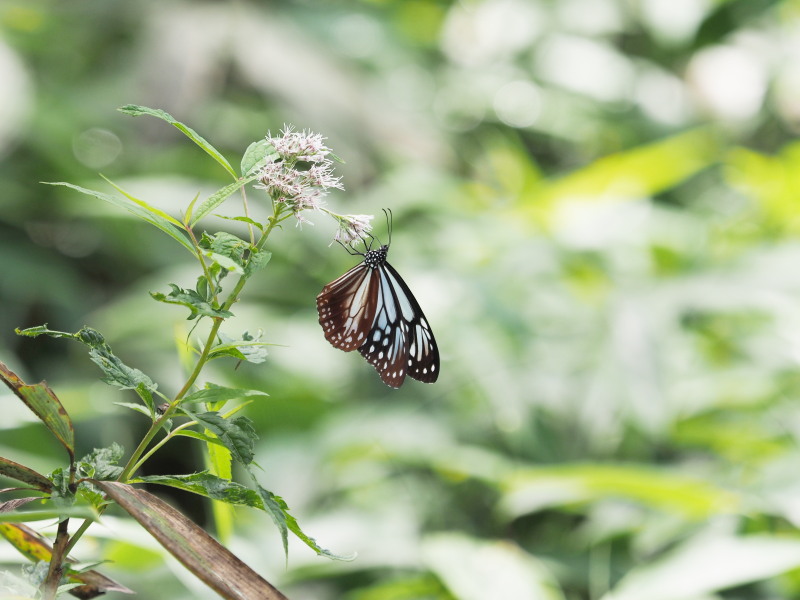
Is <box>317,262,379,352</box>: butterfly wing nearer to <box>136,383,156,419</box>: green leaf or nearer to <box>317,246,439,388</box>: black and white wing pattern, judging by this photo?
<box>317,246,439,388</box>: black and white wing pattern

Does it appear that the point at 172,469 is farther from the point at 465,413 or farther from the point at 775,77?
the point at 775,77

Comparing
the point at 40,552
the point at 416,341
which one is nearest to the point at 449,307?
the point at 416,341

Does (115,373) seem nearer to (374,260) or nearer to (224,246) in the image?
(224,246)

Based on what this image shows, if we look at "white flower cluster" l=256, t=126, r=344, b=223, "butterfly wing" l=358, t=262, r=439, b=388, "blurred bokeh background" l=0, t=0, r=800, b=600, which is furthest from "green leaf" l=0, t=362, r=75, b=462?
"blurred bokeh background" l=0, t=0, r=800, b=600

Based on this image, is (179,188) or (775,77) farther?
(775,77)

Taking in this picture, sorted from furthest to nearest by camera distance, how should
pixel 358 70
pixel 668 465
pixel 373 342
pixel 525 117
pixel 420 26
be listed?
pixel 420 26 < pixel 525 117 < pixel 358 70 < pixel 668 465 < pixel 373 342

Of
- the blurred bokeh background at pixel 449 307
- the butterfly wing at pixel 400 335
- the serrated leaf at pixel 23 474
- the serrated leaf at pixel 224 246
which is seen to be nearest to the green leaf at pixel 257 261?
the serrated leaf at pixel 224 246

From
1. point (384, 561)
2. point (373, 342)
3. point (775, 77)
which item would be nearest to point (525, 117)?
point (775, 77)
